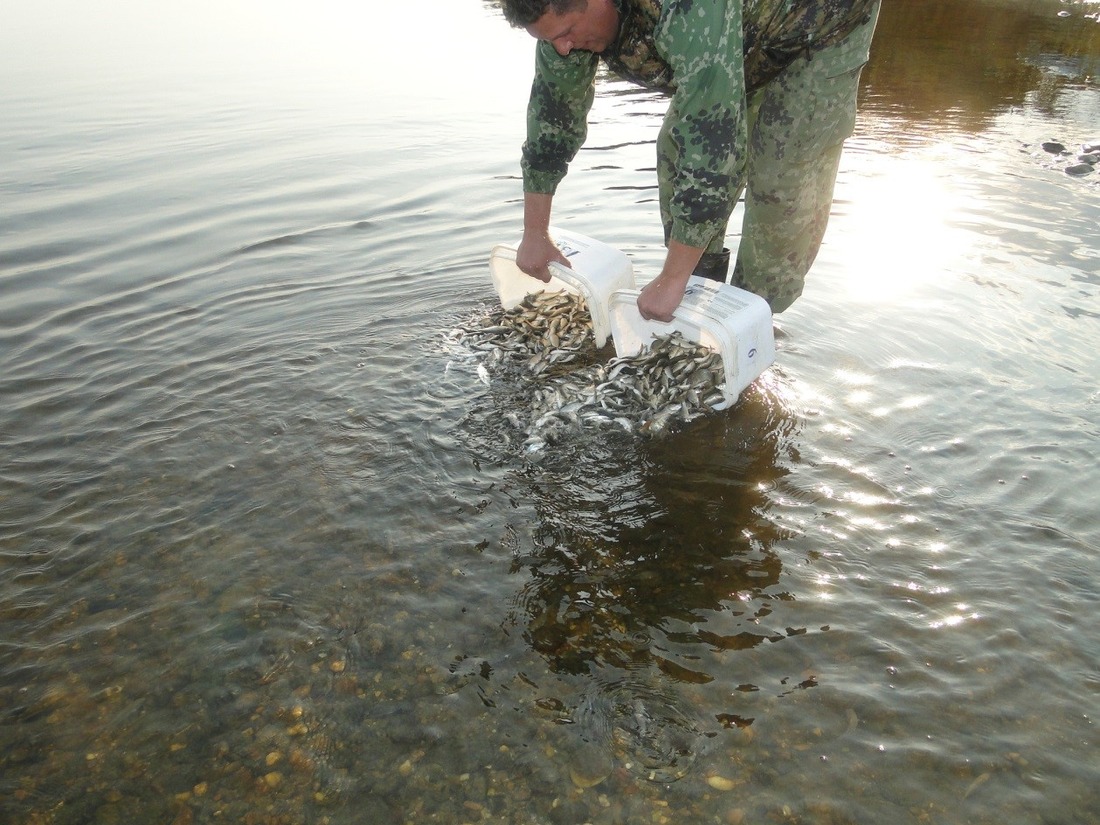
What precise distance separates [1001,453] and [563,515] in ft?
9.47

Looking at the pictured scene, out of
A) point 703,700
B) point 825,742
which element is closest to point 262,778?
point 703,700

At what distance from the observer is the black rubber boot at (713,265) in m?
5.92

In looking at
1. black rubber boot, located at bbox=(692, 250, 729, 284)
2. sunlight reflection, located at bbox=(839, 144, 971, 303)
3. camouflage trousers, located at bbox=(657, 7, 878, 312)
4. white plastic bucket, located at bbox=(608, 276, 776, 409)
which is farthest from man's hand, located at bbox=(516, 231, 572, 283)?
sunlight reflection, located at bbox=(839, 144, 971, 303)

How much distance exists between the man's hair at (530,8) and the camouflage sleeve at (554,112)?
97cm

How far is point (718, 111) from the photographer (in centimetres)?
407

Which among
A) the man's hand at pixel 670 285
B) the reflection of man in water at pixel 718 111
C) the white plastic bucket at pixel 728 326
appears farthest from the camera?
the white plastic bucket at pixel 728 326

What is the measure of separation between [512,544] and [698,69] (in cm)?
274

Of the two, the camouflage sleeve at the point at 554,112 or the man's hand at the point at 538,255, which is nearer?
the camouflage sleeve at the point at 554,112

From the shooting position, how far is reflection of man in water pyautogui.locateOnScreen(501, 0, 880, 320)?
13.0 feet

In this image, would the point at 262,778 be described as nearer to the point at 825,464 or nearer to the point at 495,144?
the point at 825,464

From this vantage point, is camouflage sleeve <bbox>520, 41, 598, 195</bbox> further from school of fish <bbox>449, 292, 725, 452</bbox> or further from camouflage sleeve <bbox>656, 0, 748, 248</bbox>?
school of fish <bbox>449, 292, 725, 452</bbox>

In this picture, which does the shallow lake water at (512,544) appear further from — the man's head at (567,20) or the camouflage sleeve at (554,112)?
the man's head at (567,20)

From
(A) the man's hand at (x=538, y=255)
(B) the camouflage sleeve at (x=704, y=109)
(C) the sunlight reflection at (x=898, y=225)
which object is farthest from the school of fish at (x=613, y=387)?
(C) the sunlight reflection at (x=898, y=225)

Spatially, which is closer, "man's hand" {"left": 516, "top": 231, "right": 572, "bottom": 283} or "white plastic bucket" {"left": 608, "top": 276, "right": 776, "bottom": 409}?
"white plastic bucket" {"left": 608, "top": 276, "right": 776, "bottom": 409}
